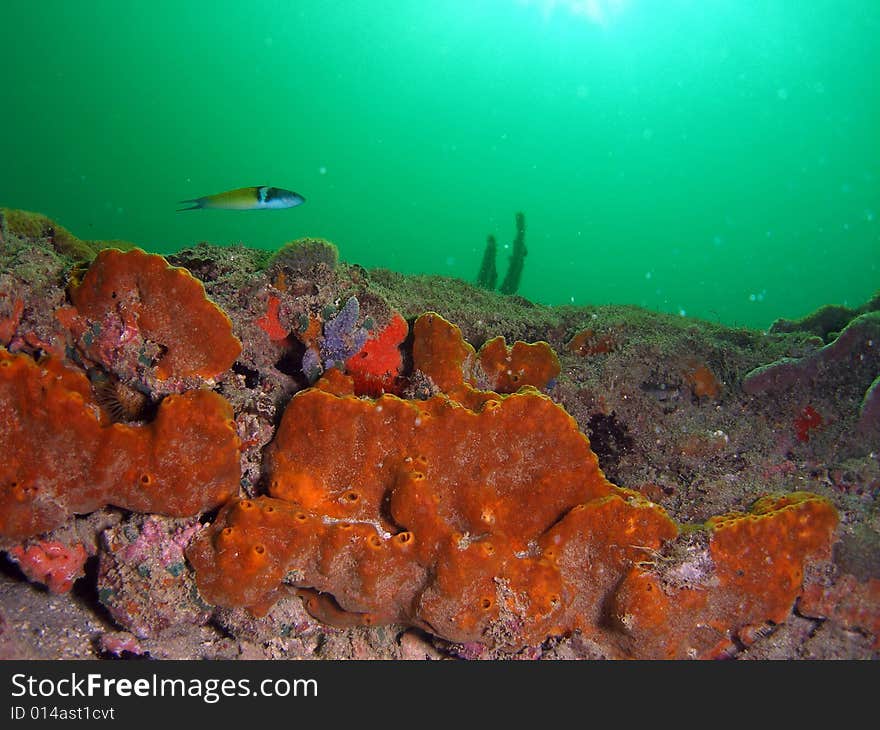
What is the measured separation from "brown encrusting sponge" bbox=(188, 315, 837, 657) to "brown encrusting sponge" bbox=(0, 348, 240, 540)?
0.28m

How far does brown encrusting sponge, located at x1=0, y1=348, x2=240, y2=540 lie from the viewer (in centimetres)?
249

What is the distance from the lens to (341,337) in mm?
3445

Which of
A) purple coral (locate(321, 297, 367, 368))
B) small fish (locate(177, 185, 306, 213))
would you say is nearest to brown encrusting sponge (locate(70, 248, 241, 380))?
purple coral (locate(321, 297, 367, 368))

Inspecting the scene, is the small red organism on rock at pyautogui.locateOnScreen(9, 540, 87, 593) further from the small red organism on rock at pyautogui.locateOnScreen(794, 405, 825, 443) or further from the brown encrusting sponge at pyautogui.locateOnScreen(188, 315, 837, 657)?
the small red organism on rock at pyautogui.locateOnScreen(794, 405, 825, 443)

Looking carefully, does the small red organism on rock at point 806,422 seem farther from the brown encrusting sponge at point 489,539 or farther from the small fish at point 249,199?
the small fish at point 249,199

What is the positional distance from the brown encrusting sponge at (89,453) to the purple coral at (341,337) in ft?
2.80

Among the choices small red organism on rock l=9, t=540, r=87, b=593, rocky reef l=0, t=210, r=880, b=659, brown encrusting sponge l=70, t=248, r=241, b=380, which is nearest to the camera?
rocky reef l=0, t=210, r=880, b=659

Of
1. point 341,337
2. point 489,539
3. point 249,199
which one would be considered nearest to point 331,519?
point 489,539

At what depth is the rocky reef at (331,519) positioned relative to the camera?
8.71 ft

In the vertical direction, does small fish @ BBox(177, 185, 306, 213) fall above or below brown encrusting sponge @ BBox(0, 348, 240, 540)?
above

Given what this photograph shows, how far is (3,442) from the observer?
2473mm
